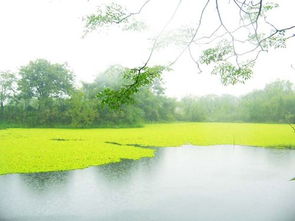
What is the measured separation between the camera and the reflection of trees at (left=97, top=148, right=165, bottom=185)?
4.96 m

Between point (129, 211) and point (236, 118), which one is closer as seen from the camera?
point (129, 211)

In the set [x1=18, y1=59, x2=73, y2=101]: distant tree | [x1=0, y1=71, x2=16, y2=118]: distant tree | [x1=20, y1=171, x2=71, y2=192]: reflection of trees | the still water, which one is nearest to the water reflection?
the still water

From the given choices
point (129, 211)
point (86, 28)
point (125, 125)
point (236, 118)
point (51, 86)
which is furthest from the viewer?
point (236, 118)

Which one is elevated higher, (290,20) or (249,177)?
(290,20)

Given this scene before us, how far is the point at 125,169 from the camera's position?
563cm

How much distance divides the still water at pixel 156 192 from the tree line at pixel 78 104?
8.13 feet

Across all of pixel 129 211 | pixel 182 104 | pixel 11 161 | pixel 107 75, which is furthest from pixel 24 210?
pixel 182 104

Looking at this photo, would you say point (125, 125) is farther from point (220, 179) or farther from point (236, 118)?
point (220, 179)

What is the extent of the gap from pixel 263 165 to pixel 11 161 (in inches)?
208

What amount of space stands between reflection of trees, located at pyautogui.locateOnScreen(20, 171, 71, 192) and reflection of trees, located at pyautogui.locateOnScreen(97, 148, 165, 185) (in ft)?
2.20

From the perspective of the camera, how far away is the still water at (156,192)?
351 centimetres

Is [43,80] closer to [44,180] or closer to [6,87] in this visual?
[6,87]

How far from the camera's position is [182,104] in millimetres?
21688

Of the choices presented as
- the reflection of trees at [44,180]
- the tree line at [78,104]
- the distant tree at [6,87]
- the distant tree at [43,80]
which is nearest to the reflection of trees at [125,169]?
the reflection of trees at [44,180]
